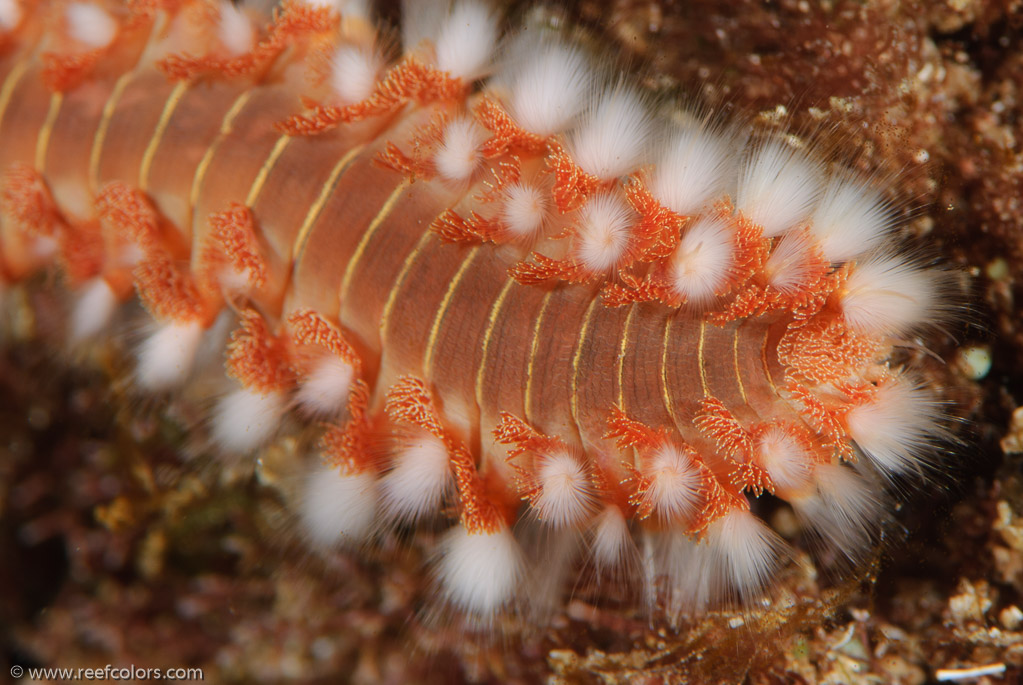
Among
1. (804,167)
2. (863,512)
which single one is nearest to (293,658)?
(863,512)

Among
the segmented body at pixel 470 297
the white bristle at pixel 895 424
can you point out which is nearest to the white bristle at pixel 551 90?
the segmented body at pixel 470 297

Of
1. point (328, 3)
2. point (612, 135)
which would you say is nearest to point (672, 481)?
point (612, 135)

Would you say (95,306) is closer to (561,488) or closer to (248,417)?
(248,417)

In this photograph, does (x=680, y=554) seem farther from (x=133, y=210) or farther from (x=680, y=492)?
(x=133, y=210)

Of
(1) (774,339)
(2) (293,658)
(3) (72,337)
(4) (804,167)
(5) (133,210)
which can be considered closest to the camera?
(1) (774,339)

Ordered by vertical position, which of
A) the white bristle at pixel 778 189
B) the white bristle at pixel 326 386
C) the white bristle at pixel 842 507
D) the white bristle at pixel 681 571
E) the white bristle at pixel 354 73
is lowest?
the white bristle at pixel 326 386

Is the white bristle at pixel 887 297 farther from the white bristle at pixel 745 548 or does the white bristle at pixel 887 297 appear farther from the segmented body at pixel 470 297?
the white bristle at pixel 745 548

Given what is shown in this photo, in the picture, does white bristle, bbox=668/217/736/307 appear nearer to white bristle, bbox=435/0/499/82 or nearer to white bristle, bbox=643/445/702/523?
white bristle, bbox=643/445/702/523

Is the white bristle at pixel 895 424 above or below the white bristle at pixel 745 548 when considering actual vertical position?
above
